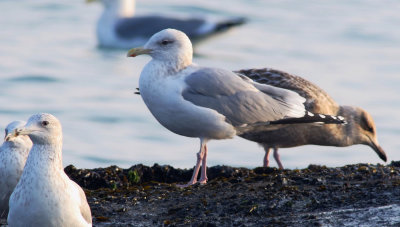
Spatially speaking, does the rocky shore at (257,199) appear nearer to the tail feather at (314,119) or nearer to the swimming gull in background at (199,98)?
the swimming gull in background at (199,98)

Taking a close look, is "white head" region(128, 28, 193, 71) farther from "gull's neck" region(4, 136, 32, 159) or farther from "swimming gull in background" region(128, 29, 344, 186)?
"gull's neck" region(4, 136, 32, 159)

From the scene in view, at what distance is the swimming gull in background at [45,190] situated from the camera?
482 cm

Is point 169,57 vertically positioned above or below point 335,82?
below

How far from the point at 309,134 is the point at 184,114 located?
1.74 metres

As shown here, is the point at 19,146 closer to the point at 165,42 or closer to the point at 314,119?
the point at 165,42

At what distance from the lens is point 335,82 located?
49.1 feet

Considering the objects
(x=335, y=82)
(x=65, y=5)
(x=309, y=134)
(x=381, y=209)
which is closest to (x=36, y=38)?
(x=65, y=5)

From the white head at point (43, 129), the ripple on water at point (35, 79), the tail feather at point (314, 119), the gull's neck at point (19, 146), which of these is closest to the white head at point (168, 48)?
the tail feather at point (314, 119)

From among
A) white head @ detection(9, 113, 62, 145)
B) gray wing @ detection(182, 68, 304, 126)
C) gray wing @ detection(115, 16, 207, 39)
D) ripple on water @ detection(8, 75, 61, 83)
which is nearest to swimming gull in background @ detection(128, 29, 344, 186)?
gray wing @ detection(182, 68, 304, 126)

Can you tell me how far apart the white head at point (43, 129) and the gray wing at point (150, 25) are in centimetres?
1275

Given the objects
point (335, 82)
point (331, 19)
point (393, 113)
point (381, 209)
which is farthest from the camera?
point (331, 19)

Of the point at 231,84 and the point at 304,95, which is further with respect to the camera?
the point at 304,95

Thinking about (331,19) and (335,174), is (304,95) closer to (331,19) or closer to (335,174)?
(335,174)

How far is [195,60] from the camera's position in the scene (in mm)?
17859
